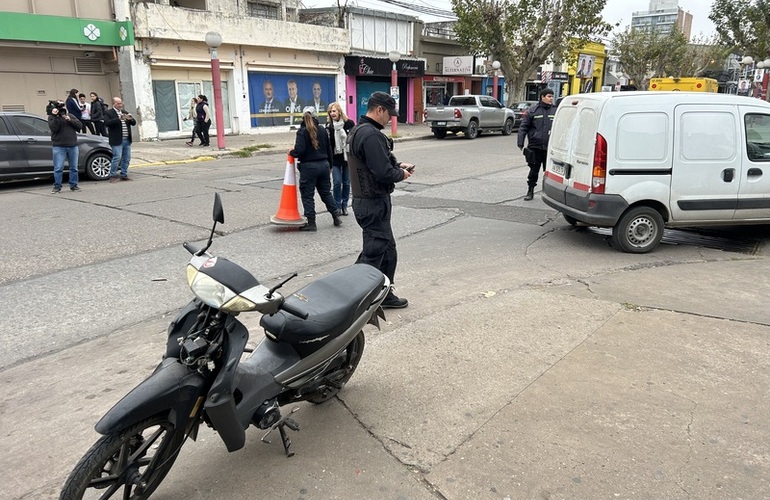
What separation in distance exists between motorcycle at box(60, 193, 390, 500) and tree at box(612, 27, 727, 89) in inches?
2103

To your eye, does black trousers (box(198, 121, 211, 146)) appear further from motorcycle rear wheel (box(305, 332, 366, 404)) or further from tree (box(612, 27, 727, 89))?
tree (box(612, 27, 727, 89))

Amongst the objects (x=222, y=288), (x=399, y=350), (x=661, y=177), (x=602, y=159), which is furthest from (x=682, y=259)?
(x=222, y=288)

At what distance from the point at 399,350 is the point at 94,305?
10.3 ft

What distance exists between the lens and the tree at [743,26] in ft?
107

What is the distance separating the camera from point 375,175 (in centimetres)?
471

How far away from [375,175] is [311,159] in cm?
368

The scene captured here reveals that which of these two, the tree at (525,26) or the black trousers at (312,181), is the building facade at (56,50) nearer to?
the black trousers at (312,181)

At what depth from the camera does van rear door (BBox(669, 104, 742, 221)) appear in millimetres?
6812

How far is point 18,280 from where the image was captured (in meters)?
6.20

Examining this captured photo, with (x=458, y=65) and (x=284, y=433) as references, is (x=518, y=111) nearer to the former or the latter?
(x=458, y=65)

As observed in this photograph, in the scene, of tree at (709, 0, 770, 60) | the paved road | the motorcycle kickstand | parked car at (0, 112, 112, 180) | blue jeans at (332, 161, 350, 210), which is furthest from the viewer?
tree at (709, 0, 770, 60)

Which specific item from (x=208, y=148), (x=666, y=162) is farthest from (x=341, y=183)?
(x=208, y=148)

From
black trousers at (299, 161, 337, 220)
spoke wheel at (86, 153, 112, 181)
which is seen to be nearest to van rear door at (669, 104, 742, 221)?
black trousers at (299, 161, 337, 220)

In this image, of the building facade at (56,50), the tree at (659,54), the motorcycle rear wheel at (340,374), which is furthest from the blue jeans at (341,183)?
the tree at (659,54)
